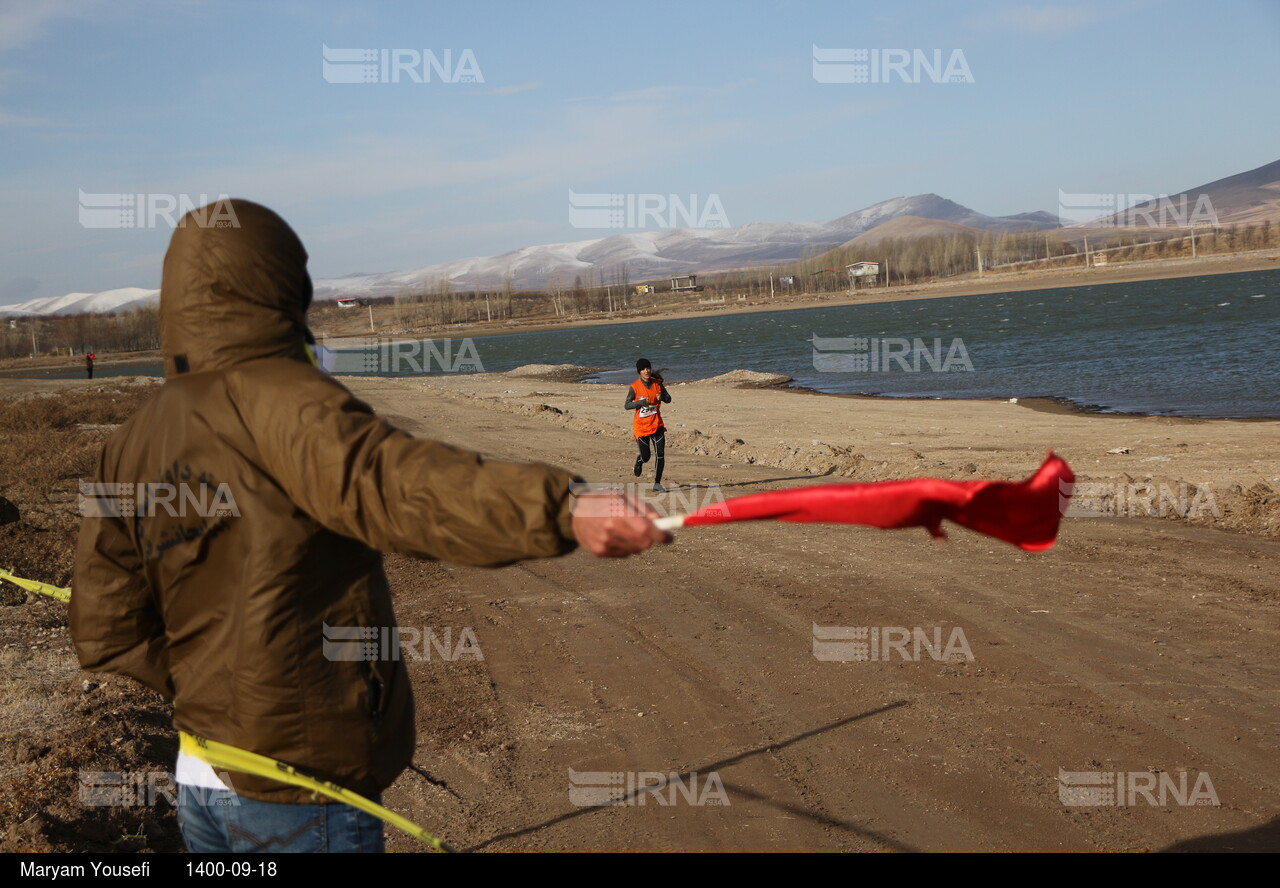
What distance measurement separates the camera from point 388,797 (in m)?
6.00

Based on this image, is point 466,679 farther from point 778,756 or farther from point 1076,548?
point 1076,548

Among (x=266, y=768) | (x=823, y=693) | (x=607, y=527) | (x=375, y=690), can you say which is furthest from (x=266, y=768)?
(x=823, y=693)

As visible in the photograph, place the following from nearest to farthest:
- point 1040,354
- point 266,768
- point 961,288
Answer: point 266,768, point 1040,354, point 961,288

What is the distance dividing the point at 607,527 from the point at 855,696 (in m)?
6.06

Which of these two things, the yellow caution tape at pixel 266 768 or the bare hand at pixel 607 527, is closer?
the bare hand at pixel 607 527

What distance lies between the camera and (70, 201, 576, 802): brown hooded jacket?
2117mm

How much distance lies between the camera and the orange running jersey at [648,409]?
16219mm

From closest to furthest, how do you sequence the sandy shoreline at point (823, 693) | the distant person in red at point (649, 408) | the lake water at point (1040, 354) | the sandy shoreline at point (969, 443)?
1. the sandy shoreline at point (823, 693)
2. the sandy shoreline at point (969, 443)
3. the distant person in red at point (649, 408)
4. the lake water at point (1040, 354)

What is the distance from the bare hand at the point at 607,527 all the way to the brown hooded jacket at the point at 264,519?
241 mm

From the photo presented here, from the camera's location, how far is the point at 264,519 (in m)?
2.26

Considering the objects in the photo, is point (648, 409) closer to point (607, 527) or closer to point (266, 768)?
point (266, 768)

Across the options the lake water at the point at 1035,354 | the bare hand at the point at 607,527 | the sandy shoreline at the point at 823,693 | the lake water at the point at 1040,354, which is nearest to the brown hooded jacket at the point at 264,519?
the bare hand at the point at 607,527

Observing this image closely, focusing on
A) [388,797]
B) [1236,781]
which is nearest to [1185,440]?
[1236,781]

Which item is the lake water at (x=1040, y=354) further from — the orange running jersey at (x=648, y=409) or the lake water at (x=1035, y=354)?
the orange running jersey at (x=648, y=409)
